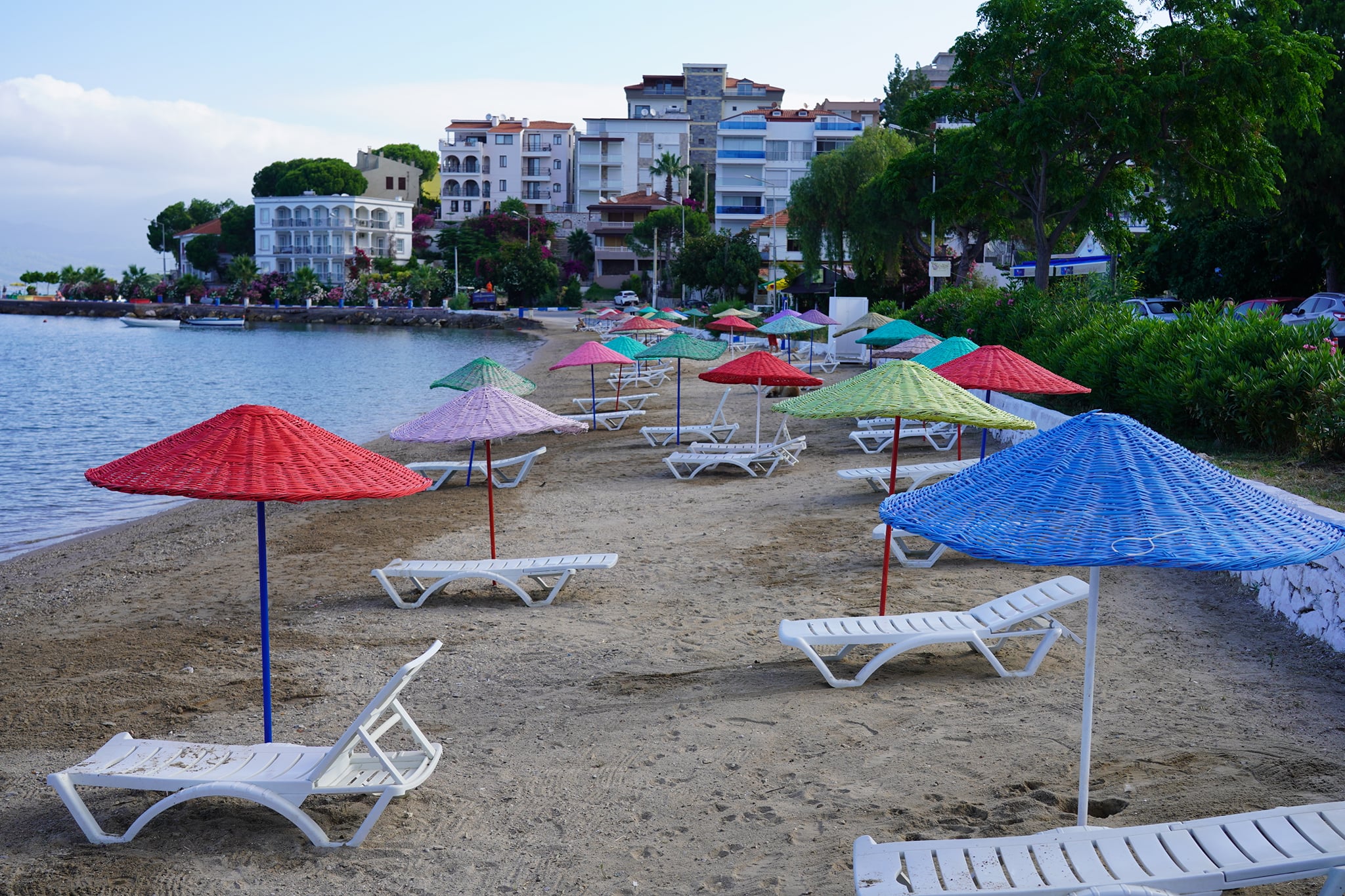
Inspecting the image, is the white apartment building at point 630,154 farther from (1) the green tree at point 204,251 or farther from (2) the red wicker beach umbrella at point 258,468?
(2) the red wicker beach umbrella at point 258,468

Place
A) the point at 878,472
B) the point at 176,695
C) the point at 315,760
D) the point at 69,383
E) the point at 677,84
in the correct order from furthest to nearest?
the point at 677,84, the point at 69,383, the point at 878,472, the point at 176,695, the point at 315,760

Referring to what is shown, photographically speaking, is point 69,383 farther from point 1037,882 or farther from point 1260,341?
point 1037,882

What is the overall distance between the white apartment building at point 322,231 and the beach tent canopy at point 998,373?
326ft

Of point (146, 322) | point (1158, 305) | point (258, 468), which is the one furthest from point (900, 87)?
point (258, 468)

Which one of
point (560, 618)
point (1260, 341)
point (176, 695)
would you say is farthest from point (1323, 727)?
point (1260, 341)

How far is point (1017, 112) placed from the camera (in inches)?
985

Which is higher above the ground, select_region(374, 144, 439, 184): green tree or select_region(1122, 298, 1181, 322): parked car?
select_region(374, 144, 439, 184): green tree

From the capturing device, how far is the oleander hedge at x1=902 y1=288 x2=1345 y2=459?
1100 cm

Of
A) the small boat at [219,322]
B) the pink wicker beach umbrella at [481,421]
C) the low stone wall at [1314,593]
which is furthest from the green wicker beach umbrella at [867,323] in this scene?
the small boat at [219,322]

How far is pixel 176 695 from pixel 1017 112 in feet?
76.0

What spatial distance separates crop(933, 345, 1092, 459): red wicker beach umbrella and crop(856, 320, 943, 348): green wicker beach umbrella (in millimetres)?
11328

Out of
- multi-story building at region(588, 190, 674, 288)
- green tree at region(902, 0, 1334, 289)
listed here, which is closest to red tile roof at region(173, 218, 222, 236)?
multi-story building at region(588, 190, 674, 288)

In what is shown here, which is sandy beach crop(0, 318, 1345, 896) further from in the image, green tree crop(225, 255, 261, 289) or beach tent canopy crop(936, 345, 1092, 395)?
green tree crop(225, 255, 261, 289)

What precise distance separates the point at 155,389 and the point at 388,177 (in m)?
80.2
